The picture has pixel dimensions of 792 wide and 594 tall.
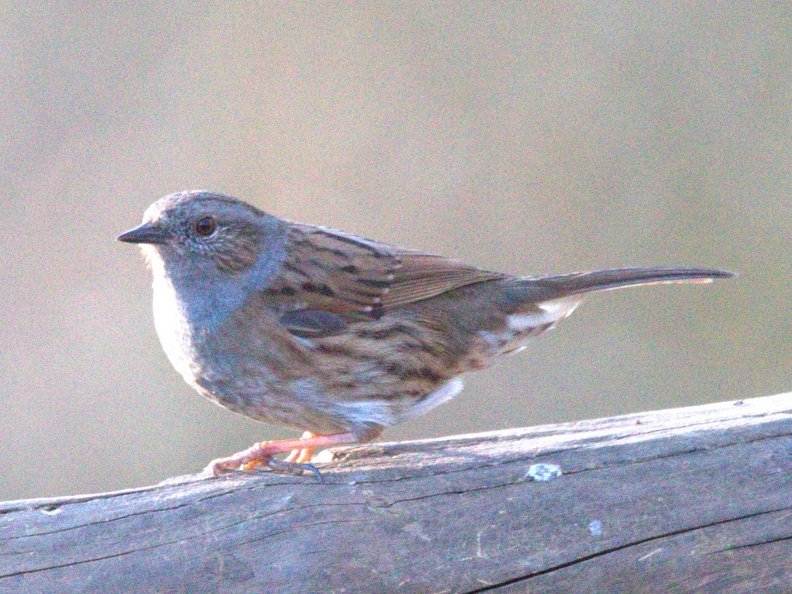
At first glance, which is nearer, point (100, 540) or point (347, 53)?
point (100, 540)

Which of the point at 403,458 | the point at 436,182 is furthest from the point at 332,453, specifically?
the point at 436,182

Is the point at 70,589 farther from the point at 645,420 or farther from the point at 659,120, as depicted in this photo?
the point at 659,120

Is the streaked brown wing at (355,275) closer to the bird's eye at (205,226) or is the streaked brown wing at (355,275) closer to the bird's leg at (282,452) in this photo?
the bird's eye at (205,226)

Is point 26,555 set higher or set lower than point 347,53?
lower

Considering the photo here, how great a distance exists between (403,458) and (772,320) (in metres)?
4.48

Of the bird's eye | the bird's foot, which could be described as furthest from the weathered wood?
the bird's eye

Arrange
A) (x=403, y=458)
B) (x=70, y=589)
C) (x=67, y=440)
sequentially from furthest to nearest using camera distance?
(x=67, y=440) → (x=403, y=458) → (x=70, y=589)

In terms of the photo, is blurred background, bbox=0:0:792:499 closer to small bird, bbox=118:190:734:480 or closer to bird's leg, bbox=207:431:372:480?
small bird, bbox=118:190:734:480

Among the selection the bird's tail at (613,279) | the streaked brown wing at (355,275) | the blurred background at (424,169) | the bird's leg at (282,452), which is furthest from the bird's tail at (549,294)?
the blurred background at (424,169)

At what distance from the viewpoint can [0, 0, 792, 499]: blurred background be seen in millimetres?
6969

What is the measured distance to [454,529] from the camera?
2828 mm

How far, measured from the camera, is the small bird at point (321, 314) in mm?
4000

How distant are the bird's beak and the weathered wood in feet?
4.42

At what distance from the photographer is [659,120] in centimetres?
732
